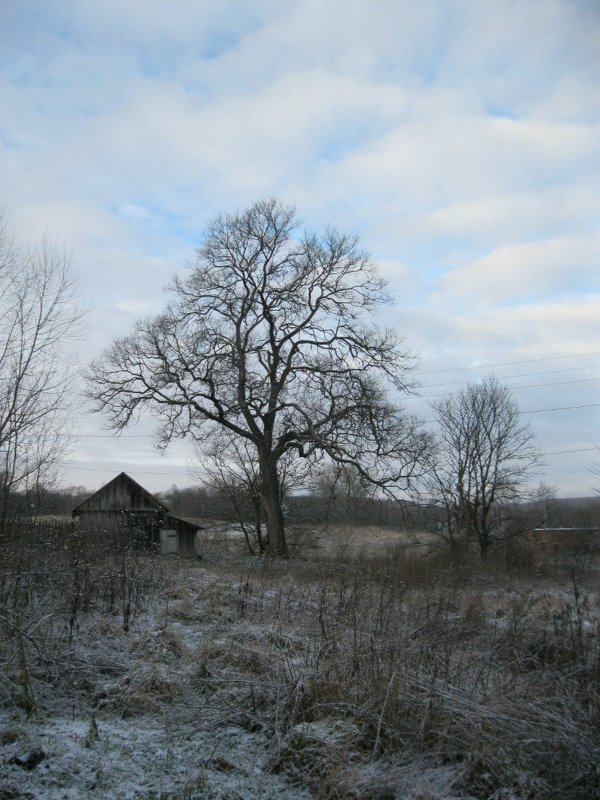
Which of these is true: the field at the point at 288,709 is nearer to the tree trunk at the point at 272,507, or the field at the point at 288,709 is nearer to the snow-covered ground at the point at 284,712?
the snow-covered ground at the point at 284,712

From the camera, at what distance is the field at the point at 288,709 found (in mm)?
4305

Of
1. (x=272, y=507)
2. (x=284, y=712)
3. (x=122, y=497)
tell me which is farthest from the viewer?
(x=122, y=497)

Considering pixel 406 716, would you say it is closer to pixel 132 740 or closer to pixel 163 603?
pixel 132 740

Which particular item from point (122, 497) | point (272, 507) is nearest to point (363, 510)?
point (272, 507)

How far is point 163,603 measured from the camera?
9711 mm

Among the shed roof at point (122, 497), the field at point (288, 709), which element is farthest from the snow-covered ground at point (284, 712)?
the shed roof at point (122, 497)

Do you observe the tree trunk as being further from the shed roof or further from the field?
the field

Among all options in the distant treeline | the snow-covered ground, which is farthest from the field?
the distant treeline

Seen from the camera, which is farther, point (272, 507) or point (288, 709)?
point (272, 507)

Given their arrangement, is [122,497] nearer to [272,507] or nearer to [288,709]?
[272,507]

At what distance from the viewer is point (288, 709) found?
17.5 feet

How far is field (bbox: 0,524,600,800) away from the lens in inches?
169

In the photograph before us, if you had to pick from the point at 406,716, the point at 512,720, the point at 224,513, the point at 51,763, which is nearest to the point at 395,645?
the point at 406,716

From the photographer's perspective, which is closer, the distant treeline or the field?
the field
